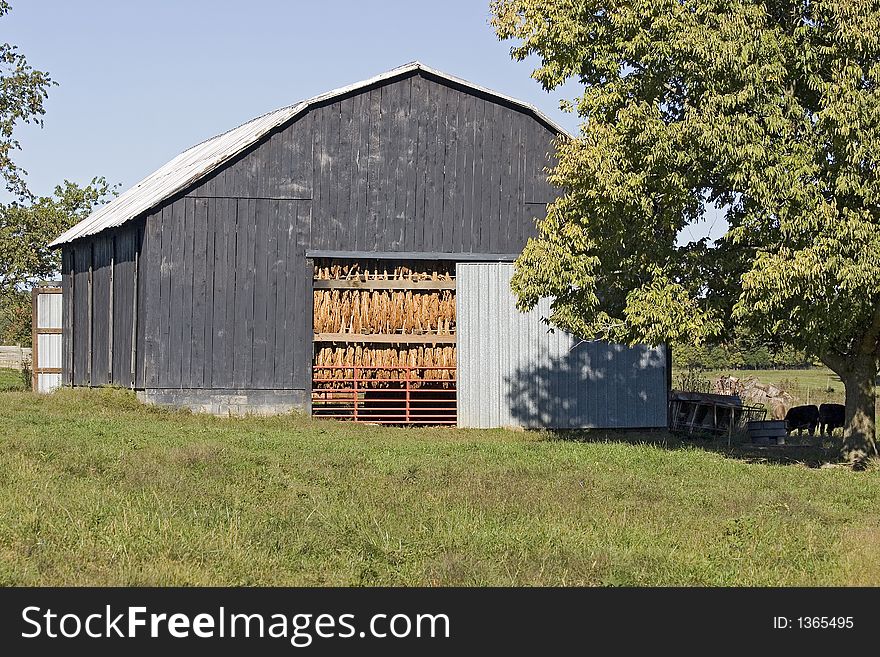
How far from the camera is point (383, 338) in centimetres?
2927

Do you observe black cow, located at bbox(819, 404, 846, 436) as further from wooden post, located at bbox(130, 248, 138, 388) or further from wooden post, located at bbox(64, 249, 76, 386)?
wooden post, located at bbox(64, 249, 76, 386)

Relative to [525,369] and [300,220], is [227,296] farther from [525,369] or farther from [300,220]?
[525,369]

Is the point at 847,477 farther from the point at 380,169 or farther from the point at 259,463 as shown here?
the point at 380,169

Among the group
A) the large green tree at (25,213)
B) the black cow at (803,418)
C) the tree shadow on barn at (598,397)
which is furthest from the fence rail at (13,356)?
the black cow at (803,418)

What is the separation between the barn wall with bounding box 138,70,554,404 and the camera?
28391mm

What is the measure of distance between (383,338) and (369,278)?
4.97 ft

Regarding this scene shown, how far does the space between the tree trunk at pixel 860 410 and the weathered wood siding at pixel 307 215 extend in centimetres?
990

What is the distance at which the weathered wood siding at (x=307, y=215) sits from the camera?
28422 mm

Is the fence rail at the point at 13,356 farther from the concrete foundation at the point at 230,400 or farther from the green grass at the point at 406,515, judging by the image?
the green grass at the point at 406,515

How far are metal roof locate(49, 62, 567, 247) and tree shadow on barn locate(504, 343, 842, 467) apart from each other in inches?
232

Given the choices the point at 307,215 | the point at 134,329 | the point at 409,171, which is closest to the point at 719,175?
the point at 409,171

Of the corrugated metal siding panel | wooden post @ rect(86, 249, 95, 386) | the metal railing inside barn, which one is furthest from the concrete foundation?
wooden post @ rect(86, 249, 95, 386)

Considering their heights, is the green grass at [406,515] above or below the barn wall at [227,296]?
below
